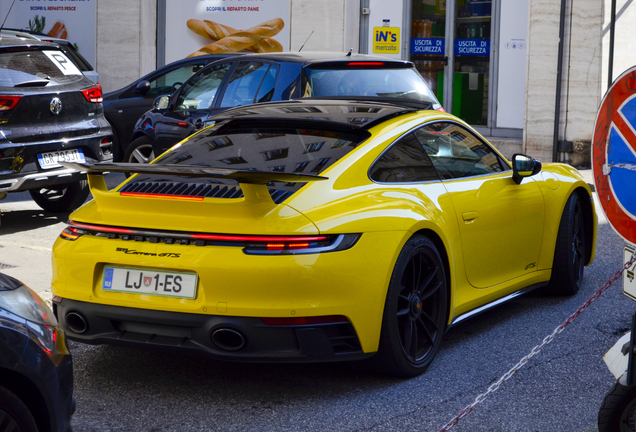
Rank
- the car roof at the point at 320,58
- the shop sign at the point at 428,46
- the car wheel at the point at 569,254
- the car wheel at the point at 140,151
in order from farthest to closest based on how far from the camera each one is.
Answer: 1. the shop sign at the point at 428,46
2. the car wheel at the point at 140,151
3. the car roof at the point at 320,58
4. the car wheel at the point at 569,254

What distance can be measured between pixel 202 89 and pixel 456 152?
429 cm

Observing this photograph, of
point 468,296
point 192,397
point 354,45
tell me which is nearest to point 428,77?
point 354,45

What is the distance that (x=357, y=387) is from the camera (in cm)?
427

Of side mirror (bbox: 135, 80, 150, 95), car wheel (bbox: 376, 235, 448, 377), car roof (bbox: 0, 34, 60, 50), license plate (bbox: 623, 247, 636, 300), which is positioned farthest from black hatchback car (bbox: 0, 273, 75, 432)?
side mirror (bbox: 135, 80, 150, 95)

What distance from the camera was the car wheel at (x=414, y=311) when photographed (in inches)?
163

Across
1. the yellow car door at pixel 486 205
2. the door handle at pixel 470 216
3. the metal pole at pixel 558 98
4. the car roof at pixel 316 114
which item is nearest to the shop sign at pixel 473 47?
the metal pole at pixel 558 98

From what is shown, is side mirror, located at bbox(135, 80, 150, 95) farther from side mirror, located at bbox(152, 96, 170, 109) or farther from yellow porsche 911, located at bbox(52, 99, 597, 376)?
yellow porsche 911, located at bbox(52, 99, 597, 376)

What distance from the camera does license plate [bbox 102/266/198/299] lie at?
12.7 feet

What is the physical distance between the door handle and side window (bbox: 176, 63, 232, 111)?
13.6ft

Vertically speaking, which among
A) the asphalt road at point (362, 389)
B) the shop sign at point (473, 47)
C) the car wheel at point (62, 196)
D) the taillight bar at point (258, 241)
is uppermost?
the shop sign at point (473, 47)

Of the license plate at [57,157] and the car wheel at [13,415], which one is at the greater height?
the license plate at [57,157]

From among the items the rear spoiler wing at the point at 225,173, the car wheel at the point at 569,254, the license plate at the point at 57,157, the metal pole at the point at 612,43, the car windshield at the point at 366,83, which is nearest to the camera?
the rear spoiler wing at the point at 225,173

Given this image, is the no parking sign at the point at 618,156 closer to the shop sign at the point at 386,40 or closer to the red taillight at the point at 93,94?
the red taillight at the point at 93,94

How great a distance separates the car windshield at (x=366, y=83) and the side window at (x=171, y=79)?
15.9 ft
